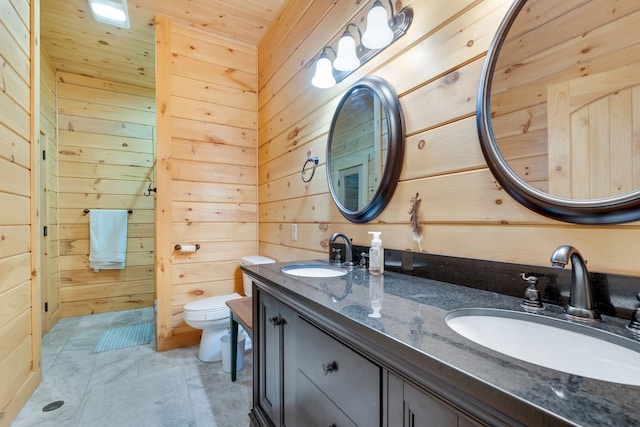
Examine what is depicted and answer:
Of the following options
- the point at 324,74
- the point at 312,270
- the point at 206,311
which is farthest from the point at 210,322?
the point at 324,74

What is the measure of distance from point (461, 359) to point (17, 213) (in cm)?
223

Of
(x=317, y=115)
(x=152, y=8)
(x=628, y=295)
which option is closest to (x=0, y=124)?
(x=152, y=8)

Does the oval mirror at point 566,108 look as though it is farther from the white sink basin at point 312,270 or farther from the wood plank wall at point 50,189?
the wood plank wall at point 50,189

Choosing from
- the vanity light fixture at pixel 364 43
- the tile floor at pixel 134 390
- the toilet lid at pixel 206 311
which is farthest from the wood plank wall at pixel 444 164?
the tile floor at pixel 134 390

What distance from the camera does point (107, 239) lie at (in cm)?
324

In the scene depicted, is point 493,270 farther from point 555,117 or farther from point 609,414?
point 609,414

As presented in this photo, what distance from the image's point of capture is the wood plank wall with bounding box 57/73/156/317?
3160mm

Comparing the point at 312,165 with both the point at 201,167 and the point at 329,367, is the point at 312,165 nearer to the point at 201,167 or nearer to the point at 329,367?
the point at 201,167

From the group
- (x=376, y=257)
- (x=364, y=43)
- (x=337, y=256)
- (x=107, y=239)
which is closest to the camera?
(x=376, y=257)

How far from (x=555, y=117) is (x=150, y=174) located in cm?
386

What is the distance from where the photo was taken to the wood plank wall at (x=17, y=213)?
1468 mm

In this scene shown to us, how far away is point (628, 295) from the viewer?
596 mm

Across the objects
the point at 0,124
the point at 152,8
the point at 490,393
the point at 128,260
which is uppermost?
the point at 152,8

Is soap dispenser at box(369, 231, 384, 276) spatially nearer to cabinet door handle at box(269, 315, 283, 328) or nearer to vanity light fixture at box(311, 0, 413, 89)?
cabinet door handle at box(269, 315, 283, 328)
